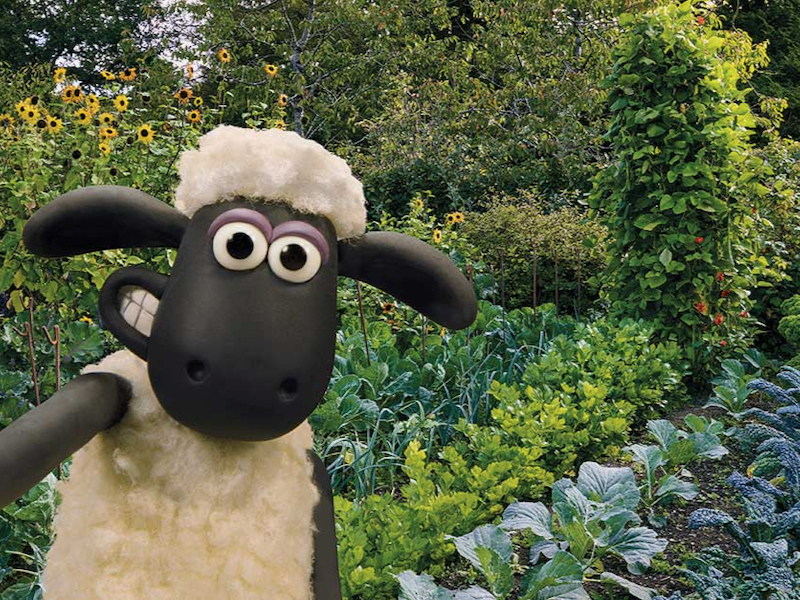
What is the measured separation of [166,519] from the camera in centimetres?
133

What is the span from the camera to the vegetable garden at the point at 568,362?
2.43 m

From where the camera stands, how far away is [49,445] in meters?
1.16

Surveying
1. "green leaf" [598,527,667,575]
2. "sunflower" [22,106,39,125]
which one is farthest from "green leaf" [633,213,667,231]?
"sunflower" [22,106,39,125]

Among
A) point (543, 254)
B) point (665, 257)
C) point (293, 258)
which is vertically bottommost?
point (293, 258)

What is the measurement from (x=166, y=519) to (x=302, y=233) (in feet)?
1.72

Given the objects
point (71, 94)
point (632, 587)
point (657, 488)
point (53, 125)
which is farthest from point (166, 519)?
point (71, 94)

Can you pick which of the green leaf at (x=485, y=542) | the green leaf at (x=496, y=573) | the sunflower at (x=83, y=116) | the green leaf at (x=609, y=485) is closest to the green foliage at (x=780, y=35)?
the sunflower at (x=83, y=116)

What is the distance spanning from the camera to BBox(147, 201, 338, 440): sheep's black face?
4.09 ft

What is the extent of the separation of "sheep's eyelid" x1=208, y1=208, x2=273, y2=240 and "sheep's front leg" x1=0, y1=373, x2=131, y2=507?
1.01 feet

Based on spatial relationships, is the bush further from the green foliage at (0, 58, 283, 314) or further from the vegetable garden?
the green foliage at (0, 58, 283, 314)

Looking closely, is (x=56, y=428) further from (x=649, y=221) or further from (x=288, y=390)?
(x=649, y=221)

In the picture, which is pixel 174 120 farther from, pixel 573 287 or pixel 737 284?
pixel 737 284

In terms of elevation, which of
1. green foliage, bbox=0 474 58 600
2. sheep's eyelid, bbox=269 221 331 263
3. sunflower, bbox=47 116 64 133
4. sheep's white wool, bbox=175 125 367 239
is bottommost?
green foliage, bbox=0 474 58 600

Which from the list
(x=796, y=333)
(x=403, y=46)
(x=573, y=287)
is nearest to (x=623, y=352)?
(x=796, y=333)
